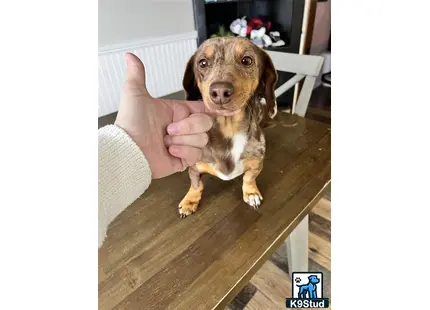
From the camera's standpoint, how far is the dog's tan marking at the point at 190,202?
622 millimetres

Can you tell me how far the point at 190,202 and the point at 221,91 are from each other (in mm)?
300

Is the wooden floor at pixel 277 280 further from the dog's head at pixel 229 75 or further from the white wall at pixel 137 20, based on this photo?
the white wall at pixel 137 20

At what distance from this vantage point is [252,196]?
0.64 m

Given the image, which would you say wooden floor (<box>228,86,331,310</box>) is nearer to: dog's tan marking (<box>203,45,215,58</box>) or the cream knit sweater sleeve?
the cream knit sweater sleeve

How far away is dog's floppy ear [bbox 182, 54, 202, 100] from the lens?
599 mm

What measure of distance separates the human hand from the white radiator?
58 cm

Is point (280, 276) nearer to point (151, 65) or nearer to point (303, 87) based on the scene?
point (303, 87)

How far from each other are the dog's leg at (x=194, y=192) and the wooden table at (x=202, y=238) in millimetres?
17

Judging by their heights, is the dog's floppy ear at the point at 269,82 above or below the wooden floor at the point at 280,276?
above

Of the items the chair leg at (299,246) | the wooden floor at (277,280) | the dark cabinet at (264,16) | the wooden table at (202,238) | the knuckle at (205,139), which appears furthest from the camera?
the dark cabinet at (264,16)

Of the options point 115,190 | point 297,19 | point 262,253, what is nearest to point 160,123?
point 115,190

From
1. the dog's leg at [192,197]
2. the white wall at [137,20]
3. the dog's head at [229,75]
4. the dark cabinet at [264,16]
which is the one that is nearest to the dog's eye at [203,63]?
→ the dog's head at [229,75]

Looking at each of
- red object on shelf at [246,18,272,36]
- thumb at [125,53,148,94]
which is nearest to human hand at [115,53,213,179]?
thumb at [125,53,148,94]

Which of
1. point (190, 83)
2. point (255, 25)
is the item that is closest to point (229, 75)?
point (190, 83)
